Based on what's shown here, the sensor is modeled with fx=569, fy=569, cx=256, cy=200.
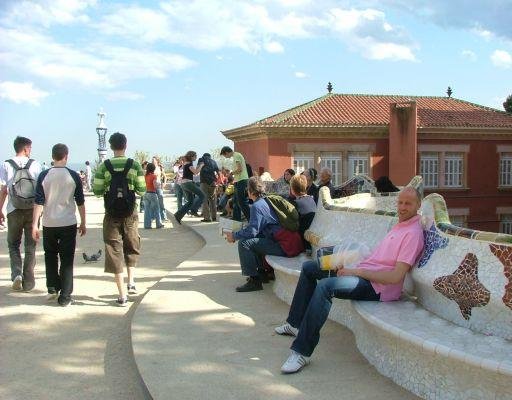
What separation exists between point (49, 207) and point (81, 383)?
2.56m

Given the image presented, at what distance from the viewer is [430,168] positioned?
30.3m

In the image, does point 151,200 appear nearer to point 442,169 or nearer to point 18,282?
point 18,282

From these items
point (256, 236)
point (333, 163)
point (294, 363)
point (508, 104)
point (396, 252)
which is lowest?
point (294, 363)

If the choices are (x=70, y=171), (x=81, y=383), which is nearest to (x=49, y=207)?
(x=70, y=171)

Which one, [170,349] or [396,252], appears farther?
[170,349]

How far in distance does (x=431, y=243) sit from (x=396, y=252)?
250mm

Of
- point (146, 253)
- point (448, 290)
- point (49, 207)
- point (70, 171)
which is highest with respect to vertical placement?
point (70, 171)

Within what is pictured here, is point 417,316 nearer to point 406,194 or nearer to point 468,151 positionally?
point 406,194

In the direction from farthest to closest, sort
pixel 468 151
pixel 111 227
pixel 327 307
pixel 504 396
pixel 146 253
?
pixel 468 151
pixel 146 253
pixel 111 227
pixel 327 307
pixel 504 396

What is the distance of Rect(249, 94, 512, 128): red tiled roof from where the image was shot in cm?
2762

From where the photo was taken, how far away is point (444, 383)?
10.8 ft

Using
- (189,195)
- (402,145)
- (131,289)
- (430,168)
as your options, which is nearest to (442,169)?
(430,168)

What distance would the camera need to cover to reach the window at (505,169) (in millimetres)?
31297

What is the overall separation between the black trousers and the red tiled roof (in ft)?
66.7
